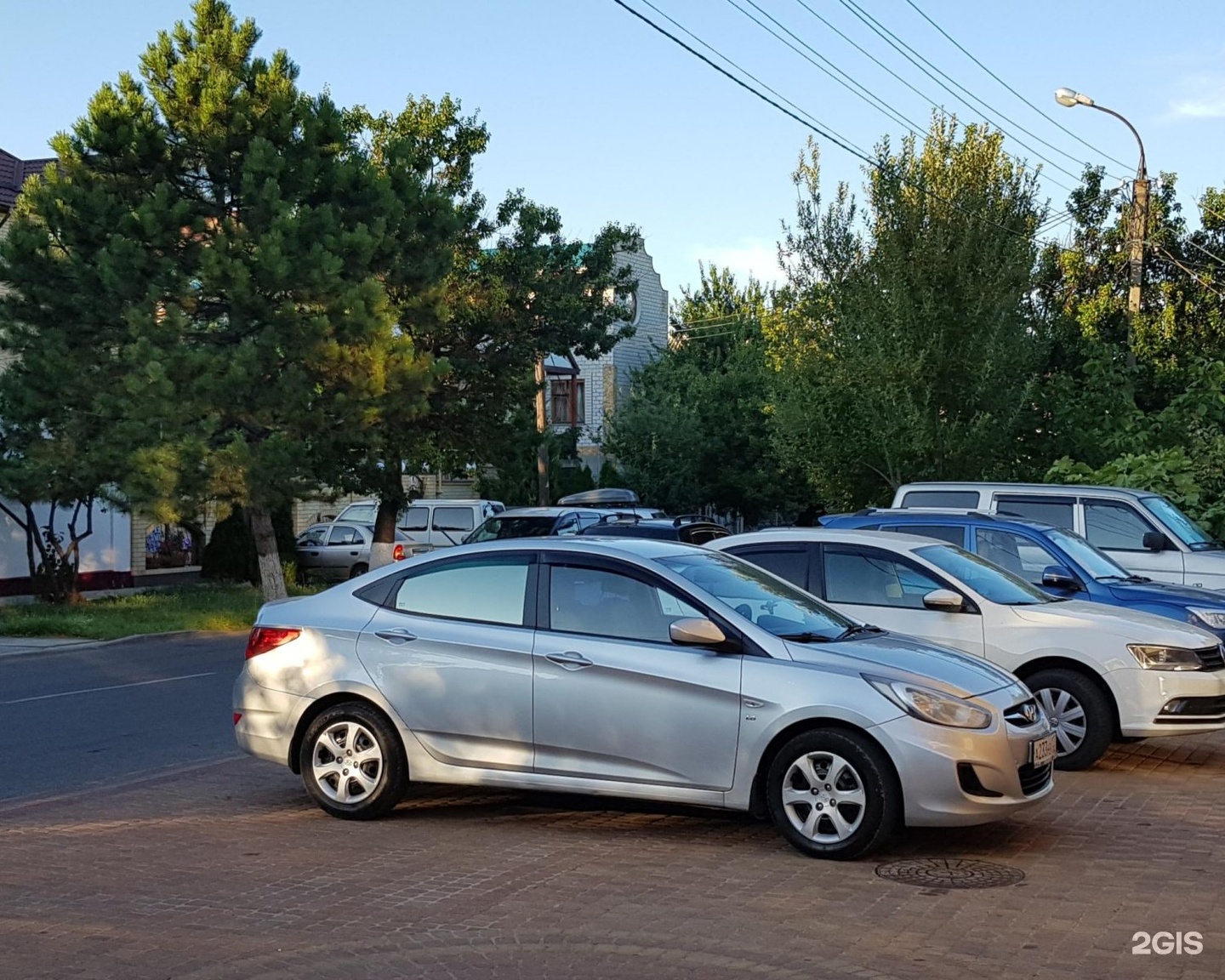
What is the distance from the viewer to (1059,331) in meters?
25.5

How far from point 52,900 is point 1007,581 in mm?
6813

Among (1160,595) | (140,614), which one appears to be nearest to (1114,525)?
(1160,595)

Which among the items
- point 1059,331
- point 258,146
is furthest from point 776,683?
point 1059,331

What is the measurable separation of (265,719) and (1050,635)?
16.9 feet

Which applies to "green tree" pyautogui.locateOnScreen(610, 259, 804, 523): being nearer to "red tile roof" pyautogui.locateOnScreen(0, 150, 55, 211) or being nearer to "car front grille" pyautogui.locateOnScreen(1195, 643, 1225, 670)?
"red tile roof" pyautogui.locateOnScreen(0, 150, 55, 211)

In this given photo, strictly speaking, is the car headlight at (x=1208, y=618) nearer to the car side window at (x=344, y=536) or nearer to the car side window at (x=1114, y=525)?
the car side window at (x=1114, y=525)

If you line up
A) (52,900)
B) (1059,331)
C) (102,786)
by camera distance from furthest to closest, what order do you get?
(1059,331)
(102,786)
(52,900)

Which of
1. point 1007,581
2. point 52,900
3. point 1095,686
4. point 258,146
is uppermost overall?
point 258,146

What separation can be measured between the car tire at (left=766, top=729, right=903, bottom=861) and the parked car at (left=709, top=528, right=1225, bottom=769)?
2989 millimetres

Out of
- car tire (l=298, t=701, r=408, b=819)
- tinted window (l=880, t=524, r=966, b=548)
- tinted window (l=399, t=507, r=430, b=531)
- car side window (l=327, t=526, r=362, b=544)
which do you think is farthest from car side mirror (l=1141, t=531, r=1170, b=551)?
car side window (l=327, t=526, r=362, b=544)

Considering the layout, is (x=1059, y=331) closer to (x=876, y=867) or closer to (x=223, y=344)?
(x=223, y=344)

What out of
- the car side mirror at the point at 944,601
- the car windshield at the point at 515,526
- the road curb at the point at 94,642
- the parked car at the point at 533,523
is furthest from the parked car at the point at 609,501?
the car side mirror at the point at 944,601

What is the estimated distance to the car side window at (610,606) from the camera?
8.08 m

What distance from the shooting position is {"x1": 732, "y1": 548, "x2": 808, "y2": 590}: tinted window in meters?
10.9
